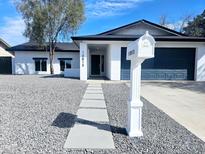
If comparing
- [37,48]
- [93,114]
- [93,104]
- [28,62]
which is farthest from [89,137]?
[37,48]

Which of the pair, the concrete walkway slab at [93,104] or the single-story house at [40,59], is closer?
the concrete walkway slab at [93,104]

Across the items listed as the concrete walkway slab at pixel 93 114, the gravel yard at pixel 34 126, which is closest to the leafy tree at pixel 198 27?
the concrete walkway slab at pixel 93 114

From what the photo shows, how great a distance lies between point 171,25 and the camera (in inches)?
1946

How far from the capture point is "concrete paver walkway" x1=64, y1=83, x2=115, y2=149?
439cm

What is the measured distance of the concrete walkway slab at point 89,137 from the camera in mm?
4336

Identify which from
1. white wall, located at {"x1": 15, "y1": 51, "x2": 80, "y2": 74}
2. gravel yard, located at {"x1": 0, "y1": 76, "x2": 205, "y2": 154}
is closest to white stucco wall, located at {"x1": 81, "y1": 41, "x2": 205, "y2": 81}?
gravel yard, located at {"x1": 0, "y1": 76, "x2": 205, "y2": 154}

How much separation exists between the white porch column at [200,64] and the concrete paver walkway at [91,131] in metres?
13.0

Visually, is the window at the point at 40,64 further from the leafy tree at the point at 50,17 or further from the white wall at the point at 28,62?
the leafy tree at the point at 50,17

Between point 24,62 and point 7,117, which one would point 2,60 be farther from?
point 7,117

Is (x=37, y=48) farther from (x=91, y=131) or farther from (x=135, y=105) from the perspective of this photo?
(x=135, y=105)

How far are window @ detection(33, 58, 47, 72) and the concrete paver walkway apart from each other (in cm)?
Answer: 2244

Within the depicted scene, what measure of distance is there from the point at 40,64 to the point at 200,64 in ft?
63.1

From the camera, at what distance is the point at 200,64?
17953 millimetres

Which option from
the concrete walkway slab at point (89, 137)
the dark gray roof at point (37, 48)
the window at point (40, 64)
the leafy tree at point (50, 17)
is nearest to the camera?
the concrete walkway slab at point (89, 137)
